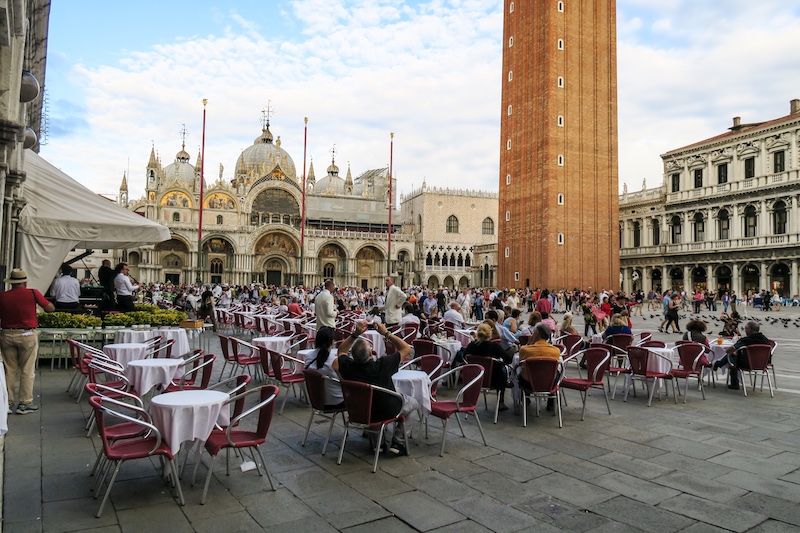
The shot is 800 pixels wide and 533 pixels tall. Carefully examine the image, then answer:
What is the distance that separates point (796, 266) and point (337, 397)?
3237cm

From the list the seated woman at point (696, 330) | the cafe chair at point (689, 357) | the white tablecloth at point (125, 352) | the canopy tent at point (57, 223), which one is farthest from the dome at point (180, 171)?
the cafe chair at point (689, 357)

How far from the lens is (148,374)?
16.9 feet

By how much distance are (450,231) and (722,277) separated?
940 inches

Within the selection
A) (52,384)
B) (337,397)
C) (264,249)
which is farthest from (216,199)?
(337,397)

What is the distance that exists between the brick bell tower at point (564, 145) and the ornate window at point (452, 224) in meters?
17.1

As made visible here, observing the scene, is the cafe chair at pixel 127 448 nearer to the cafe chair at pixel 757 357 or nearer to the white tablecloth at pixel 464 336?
the white tablecloth at pixel 464 336

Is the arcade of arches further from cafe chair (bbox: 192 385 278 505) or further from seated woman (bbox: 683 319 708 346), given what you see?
cafe chair (bbox: 192 385 278 505)

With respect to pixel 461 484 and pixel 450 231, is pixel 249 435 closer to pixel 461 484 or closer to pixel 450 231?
pixel 461 484


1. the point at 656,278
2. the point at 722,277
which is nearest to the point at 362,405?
the point at 722,277

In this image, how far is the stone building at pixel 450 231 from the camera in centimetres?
4916

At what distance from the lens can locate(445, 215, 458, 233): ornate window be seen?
50.7 m

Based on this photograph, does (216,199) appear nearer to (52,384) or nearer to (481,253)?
(481,253)

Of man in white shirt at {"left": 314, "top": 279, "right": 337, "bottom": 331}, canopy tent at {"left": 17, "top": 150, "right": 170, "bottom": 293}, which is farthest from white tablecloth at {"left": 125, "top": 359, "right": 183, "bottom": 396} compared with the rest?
canopy tent at {"left": 17, "top": 150, "right": 170, "bottom": 293}

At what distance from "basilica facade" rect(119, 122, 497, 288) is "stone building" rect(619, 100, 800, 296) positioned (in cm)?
1693
